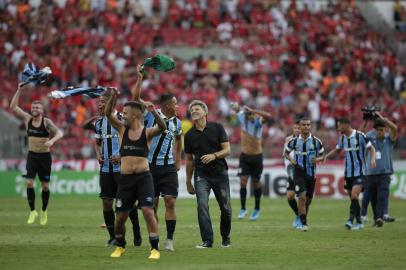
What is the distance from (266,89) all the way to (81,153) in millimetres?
9286

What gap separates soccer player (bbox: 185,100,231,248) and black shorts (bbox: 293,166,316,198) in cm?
426

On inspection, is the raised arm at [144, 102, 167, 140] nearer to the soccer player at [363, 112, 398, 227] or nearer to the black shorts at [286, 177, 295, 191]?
the black shorts at [286, 177, 295, 191]

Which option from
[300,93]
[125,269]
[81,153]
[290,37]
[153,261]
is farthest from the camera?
[290,37]

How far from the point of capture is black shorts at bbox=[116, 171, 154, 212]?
1407 cm

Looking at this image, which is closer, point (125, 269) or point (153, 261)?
point (125, 269)

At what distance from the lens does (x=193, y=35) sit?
140 ft

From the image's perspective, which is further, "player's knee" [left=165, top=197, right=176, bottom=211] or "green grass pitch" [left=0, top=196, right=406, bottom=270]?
"player's knee" [left=165, top=197, right=176, bottom=211]

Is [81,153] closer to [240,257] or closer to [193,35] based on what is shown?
[193,35]

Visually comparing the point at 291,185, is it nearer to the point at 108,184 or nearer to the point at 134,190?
the point at 108,184

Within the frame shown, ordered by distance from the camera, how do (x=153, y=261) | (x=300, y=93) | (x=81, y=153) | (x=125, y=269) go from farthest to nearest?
1. (x=300, y=93)
2. (x=81, y=153)
3. (x=153, y=261)
4. (x=125, y=269)

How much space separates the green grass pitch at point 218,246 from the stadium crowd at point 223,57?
44.6 feet

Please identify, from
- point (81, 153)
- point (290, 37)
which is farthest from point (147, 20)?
point (81, 153)

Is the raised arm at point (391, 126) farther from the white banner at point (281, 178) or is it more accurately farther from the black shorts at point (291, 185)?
the white banner at point (281, 178)

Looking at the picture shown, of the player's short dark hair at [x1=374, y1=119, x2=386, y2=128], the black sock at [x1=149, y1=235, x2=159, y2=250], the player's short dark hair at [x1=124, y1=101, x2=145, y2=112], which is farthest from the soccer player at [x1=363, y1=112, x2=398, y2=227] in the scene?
the player's short dark hair at [x1=124, y1=101, x2=145, y2=112]
